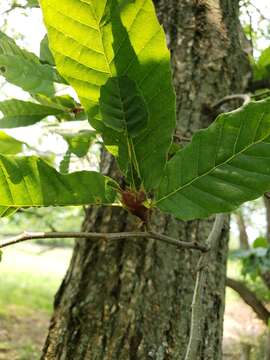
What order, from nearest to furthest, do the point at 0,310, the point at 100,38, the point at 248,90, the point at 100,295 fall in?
the point at 100,38, the point at 100,295, the point at 248,90, the point at 0,310

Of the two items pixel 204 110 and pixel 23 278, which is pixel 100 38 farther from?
pixel 23 278

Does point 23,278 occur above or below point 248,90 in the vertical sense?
above

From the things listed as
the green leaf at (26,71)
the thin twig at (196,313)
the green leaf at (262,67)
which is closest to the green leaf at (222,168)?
the thin twig at (196,313)

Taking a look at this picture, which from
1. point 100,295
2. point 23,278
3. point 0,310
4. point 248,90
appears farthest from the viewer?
point 23,278

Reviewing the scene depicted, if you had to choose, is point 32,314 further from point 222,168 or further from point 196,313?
point 222,168

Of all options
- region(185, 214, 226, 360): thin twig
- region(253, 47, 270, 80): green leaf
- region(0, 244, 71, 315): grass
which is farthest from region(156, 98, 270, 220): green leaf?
region(0, 244, 71, 315): grass

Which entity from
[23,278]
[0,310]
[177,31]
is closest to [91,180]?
[177,31]
